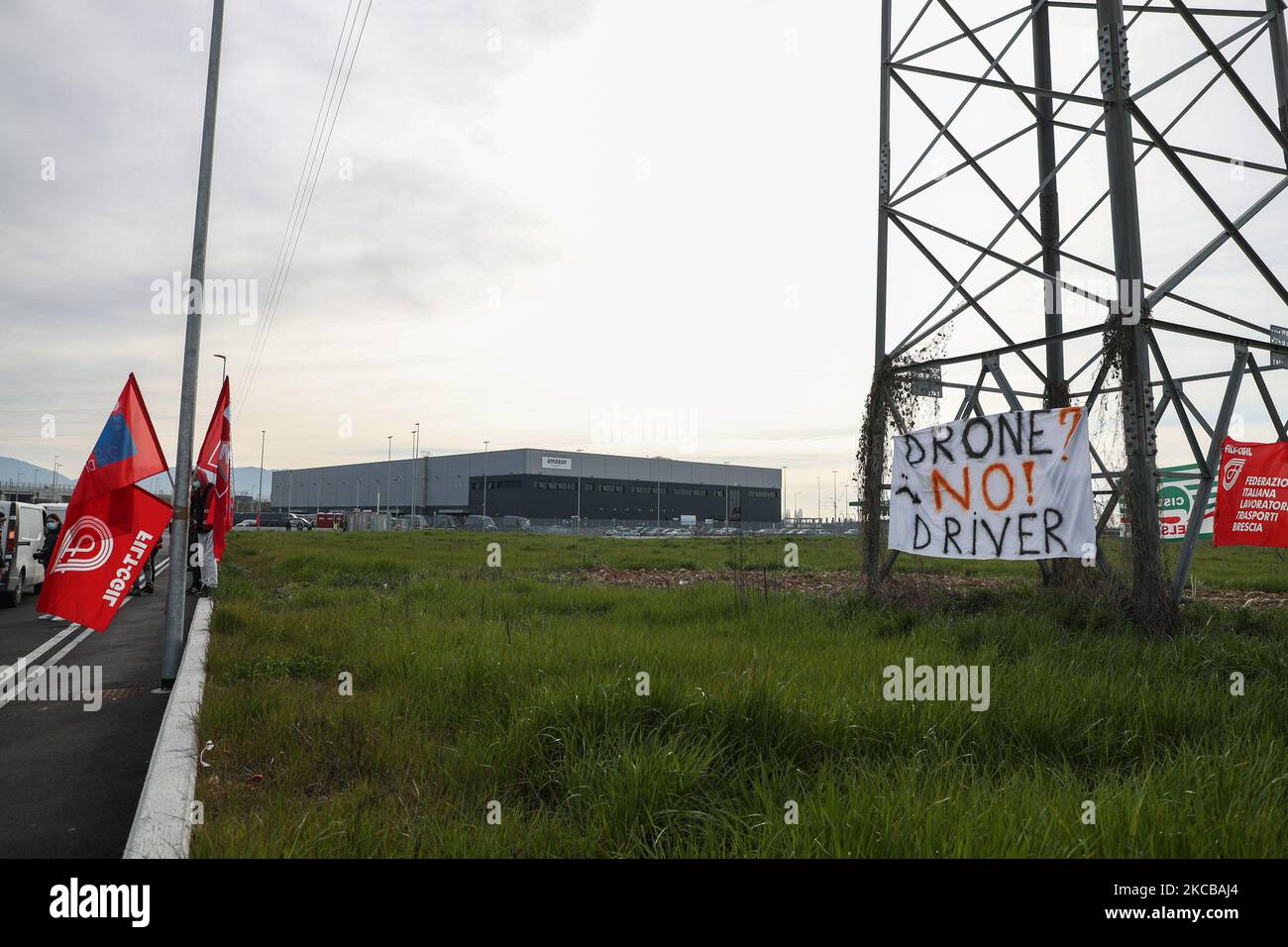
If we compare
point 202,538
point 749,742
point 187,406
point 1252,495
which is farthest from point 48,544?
point 1252,495

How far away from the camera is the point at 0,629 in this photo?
1073 centimetres

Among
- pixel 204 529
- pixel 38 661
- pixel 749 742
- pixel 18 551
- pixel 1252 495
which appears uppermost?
pixel 1252 495

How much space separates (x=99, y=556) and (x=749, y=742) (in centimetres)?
567

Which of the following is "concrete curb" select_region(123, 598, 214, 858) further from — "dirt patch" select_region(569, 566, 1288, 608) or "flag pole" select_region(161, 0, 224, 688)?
"dirt patch" select_region(569, 566, 1288, 608)

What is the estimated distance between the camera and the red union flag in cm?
939

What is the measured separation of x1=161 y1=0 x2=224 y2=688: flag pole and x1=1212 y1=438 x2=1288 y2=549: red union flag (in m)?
10.9

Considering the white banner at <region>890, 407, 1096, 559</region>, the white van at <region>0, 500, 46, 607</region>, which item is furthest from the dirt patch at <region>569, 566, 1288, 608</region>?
the white van at <region>0, 500, 46, 607</region>

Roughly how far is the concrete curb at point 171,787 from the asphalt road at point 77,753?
25 cm

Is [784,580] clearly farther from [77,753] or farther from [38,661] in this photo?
[77,753]

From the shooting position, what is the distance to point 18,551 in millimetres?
13680
